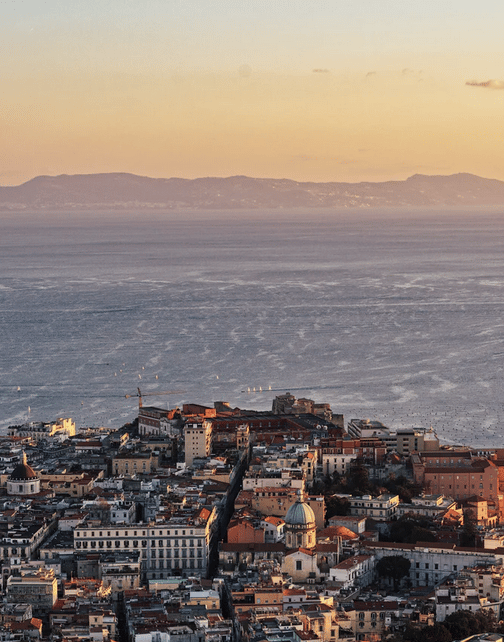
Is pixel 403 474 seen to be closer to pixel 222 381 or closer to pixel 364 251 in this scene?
pixel 222 381

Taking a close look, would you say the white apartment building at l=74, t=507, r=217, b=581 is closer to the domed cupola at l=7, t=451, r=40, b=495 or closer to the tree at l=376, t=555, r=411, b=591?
the tree at l=376, t=555, r=411, b=591

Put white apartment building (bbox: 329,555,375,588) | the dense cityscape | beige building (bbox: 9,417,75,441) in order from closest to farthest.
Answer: the dense cityscape
white apartment building (bbox: 329,555,375,588)
beige building (bbox: 9,417,75,441)

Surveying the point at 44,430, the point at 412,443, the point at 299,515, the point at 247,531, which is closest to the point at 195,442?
the point at 412,443

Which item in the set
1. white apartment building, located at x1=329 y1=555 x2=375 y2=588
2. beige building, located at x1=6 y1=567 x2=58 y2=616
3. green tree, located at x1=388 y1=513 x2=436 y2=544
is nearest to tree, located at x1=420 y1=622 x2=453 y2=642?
white apartment building, located at x1=329 y1=555 x2=375 y2=588

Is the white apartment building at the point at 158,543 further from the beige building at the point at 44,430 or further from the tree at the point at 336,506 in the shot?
the beige building at the point at 44,430

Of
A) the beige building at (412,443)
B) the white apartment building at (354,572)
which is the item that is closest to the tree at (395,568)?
the white apartment building at (354,572)

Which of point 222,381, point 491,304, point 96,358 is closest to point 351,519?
point 222,381
